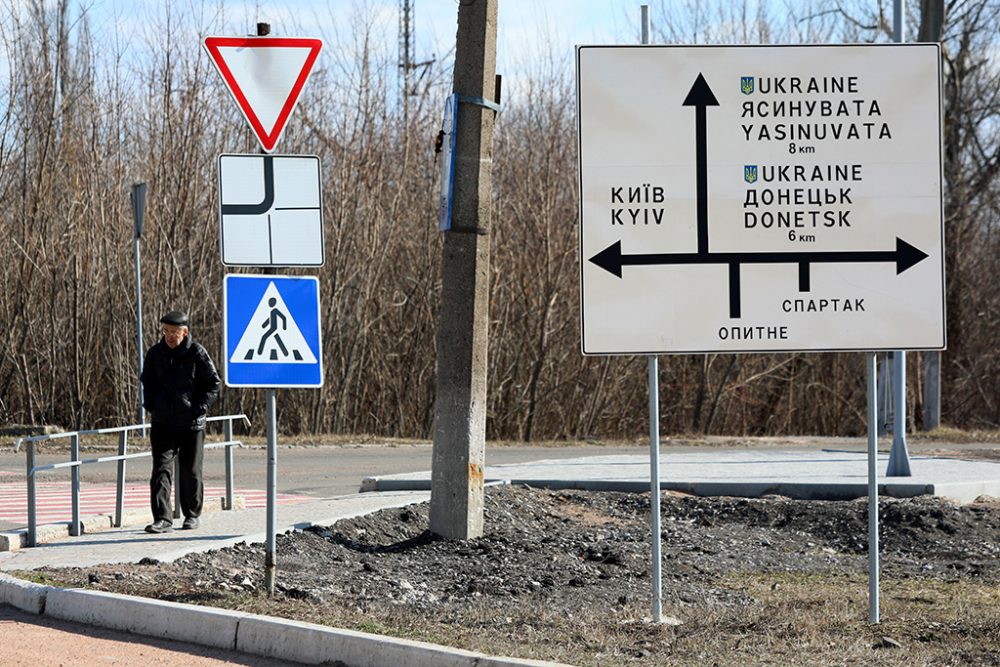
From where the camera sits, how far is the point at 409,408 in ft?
99.2

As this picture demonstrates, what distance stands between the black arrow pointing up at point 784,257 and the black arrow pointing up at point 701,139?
0.10 meters

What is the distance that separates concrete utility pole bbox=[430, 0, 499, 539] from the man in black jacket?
228 centimetres

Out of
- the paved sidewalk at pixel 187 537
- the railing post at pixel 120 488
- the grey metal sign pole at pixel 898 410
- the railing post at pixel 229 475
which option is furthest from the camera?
the grey metal sign pole at pixel 898 410

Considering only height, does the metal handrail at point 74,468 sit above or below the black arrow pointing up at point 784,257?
below

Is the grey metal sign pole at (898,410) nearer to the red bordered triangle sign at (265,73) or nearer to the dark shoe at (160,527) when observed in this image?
the dark shoe at (160,527)

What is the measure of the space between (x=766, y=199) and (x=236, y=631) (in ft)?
12.7

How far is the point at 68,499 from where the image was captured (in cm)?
1437

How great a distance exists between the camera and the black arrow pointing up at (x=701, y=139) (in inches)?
311

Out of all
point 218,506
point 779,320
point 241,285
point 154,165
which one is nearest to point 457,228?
point 241,285

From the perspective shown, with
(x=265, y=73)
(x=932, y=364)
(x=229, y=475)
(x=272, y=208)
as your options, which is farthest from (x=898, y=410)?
(x=932, y=364)

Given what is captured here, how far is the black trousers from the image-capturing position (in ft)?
37.3

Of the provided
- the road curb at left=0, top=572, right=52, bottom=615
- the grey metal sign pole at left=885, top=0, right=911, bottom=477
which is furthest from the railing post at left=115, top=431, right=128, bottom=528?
the grey metal sign pole at left=885, top=0, right=911, bottom=477

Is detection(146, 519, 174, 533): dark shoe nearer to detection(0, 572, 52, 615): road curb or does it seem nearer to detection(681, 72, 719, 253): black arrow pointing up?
detection(0, 572, 52, 615): road curb

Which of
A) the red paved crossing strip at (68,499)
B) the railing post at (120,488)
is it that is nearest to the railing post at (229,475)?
the red paved crossing strip at (68,499)
